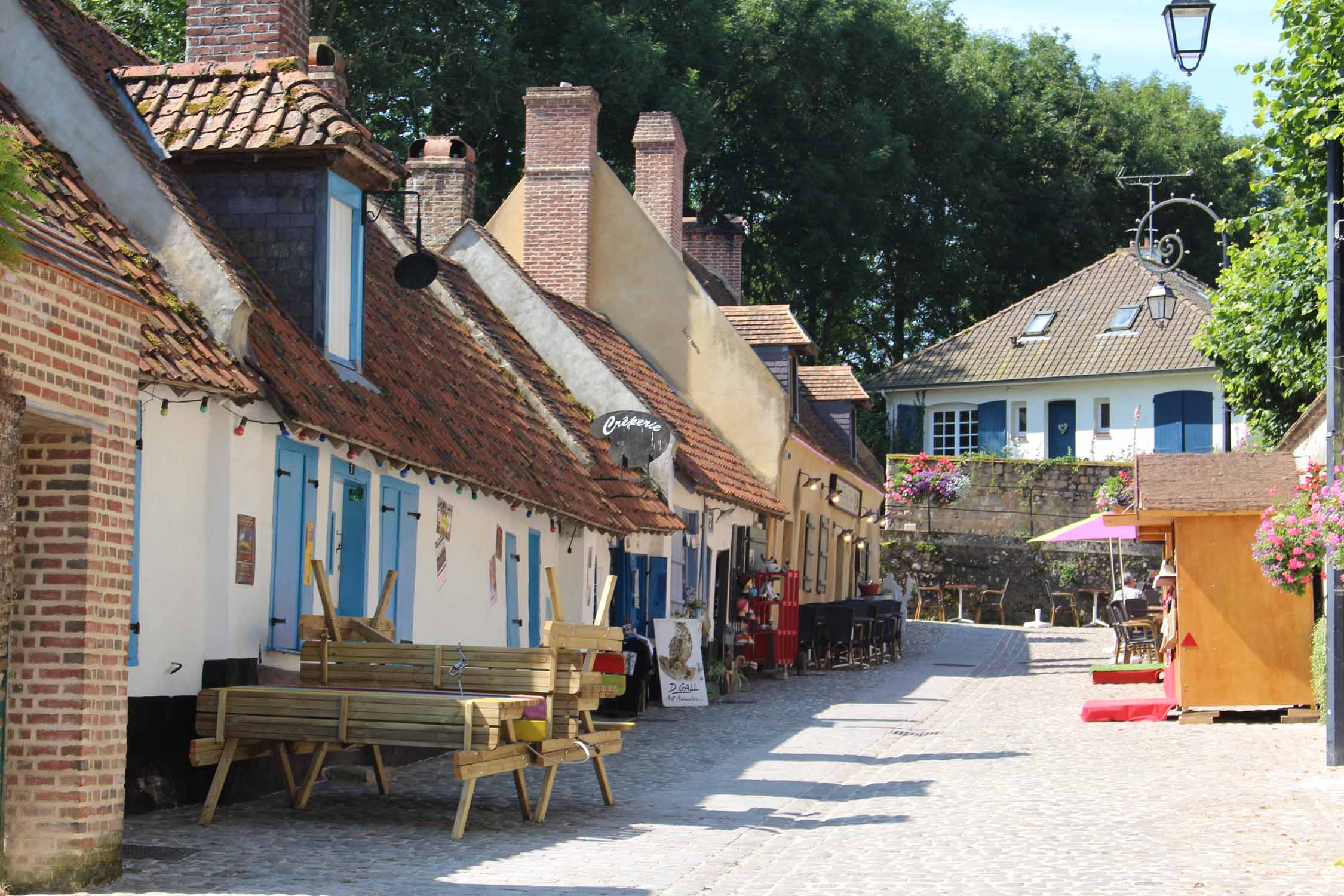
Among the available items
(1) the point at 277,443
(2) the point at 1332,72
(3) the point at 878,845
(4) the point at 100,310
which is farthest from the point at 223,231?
(2) the point at 1332,72

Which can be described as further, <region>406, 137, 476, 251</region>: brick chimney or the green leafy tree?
<region>406, 137, 476, 251</region>: brick chimney

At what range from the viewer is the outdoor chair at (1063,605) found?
135ft

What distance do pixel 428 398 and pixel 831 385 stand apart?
2248cm

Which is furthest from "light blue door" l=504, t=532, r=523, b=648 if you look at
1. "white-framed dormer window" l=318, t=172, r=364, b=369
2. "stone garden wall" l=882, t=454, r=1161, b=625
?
"stone garden wall" l=882, t=454, r=1161, b=625

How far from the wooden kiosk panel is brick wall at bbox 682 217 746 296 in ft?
63.5

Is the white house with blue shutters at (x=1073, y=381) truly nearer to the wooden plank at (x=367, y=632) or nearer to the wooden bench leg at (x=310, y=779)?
the wooden plank at (x=367, y=632)

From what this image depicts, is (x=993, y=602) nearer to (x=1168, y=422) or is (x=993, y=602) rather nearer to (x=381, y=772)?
(x=1168, y=422)

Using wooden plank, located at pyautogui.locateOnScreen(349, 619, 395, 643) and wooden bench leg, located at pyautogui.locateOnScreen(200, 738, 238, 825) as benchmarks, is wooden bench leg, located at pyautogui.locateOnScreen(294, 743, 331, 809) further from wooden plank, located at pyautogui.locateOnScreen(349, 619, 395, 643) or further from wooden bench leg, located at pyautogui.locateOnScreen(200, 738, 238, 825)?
wooden plank, located at pyautogui.locateOnScreen(349, 619, 395, 643)

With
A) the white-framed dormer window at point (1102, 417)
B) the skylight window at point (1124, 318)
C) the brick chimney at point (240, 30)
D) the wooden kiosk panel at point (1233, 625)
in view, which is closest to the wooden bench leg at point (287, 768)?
the brick chimney at point (240, 30)

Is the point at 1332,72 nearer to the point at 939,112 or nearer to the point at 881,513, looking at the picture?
the point at 881,513

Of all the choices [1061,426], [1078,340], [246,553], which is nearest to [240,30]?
[246,553]

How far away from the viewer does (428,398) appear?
1526 cm

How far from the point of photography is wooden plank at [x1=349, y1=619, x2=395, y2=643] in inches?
462

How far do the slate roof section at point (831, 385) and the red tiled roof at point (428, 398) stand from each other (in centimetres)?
1545
